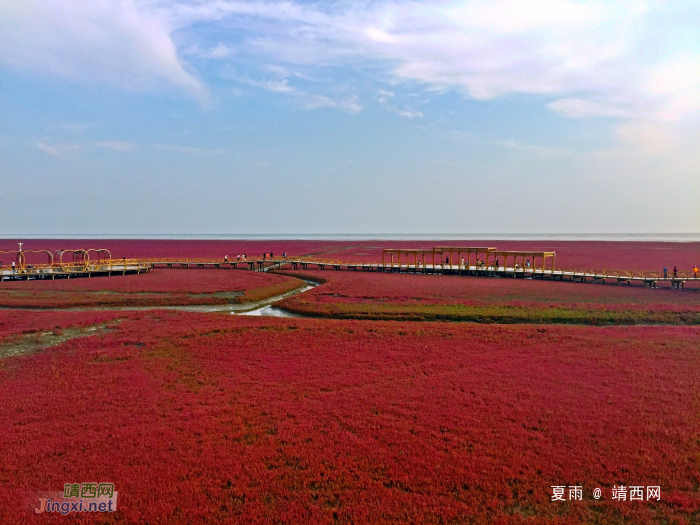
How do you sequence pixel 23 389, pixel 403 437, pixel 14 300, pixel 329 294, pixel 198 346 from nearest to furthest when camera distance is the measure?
pixel 403 437 → pixel 23 389 → pixel 198 346 → pixel 14 300 → pixel 329 294

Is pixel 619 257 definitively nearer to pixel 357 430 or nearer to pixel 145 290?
pixel 145 290

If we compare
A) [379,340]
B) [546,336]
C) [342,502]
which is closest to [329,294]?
[379,340]

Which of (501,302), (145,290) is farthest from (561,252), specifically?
(145,290)

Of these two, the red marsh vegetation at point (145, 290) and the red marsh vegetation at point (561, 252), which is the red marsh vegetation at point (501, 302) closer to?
the red marsh vegetation at point (145, 290)

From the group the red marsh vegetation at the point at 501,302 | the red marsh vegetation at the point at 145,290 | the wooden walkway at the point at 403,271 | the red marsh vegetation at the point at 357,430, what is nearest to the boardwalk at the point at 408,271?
the wooden walkway at the point at 403,271

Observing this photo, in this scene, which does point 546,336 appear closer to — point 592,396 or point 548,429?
point 592,396
